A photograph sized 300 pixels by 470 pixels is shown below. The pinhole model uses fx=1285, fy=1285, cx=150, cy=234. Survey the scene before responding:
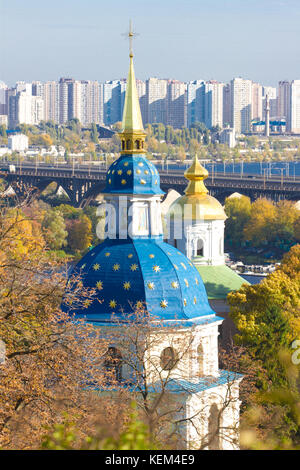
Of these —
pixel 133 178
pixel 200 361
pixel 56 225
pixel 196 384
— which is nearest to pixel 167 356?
pixel 196 384

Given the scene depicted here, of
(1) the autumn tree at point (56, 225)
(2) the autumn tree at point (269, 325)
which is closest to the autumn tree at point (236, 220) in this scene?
(1) the autumn tree at point (56, 225)

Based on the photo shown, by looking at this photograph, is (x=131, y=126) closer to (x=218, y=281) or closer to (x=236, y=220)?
(x=218, y=281)

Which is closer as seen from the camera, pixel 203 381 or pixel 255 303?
pixel 203 381

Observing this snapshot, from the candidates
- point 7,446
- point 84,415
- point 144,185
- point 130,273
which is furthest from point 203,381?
point 7,446

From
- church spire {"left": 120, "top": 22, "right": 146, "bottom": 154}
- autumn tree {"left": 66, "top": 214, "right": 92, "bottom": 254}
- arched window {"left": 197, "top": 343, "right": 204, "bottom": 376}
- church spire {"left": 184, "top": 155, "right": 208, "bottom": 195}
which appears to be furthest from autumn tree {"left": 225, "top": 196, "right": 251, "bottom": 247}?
arched window {"left": 197, "top": 343, "right": 204, "bottom": 376}

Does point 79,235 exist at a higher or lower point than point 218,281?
lower

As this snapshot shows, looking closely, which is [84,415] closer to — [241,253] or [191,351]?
[191,351]
